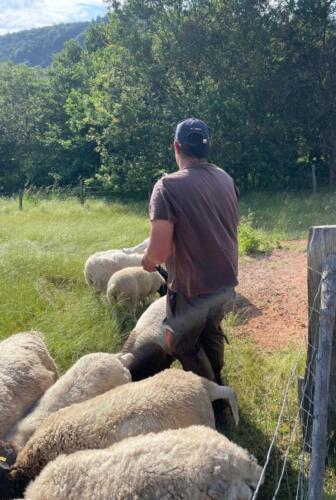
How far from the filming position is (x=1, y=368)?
4.33 metres

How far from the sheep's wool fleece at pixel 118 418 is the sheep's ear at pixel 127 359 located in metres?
1.18

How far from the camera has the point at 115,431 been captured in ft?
10.4

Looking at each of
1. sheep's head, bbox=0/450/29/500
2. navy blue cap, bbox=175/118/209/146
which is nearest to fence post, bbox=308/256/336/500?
navy blue cap, bbox=175/118/209/146

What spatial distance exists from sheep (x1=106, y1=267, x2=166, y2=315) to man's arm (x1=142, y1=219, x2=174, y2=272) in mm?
3127

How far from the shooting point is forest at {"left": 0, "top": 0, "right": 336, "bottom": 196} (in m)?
20.2

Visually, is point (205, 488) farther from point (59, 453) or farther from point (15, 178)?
point (15, 178)

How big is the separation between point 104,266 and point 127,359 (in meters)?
3.07

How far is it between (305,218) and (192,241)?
11.0m

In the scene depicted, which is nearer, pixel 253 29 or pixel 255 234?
pixel 255 234

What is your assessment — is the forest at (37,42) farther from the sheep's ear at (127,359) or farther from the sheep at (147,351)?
the sheep's ear at (127,359)

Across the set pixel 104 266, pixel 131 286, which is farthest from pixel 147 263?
pixel 104 266

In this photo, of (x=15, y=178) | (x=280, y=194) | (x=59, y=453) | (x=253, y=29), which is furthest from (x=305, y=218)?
(x=15, y=178)

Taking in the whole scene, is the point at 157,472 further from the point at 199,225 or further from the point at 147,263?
the point at 199,225

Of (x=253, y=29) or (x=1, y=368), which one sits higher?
(x=253, y=29)
